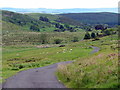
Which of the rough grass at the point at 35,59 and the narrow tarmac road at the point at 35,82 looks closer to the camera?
the narrow tarmac road at the point at 35,82

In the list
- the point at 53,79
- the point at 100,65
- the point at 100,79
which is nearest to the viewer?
the point at 100,79

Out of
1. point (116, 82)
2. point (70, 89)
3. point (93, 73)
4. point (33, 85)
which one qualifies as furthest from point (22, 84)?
point (116, 82)

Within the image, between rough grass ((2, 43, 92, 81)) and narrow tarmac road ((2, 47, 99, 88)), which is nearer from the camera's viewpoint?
narrow tarmac road ((2, 47, 99, 88))

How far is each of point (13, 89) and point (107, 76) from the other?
7471 millimetres

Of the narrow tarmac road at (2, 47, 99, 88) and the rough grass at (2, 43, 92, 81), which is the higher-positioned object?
the narrow tarmac road at (2, 47, 99, 88)

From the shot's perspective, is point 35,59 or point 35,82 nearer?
point 35,82

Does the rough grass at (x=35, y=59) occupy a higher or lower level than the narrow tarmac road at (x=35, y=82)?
lower

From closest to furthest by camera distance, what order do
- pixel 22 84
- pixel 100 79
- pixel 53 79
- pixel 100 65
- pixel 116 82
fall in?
1. pixel 116 82
2. pixel 100 79
3. pixel 22 84
4. pixel 53 79
5. pixel 100 65

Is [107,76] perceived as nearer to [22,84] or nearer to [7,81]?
[22,84]

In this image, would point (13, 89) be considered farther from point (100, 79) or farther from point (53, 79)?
point (100, 79)

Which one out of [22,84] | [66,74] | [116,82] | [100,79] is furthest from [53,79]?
[116,82]

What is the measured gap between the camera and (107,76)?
1814cm

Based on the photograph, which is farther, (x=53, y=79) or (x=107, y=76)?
(x=53, y=79)

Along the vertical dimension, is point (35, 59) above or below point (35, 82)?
below
